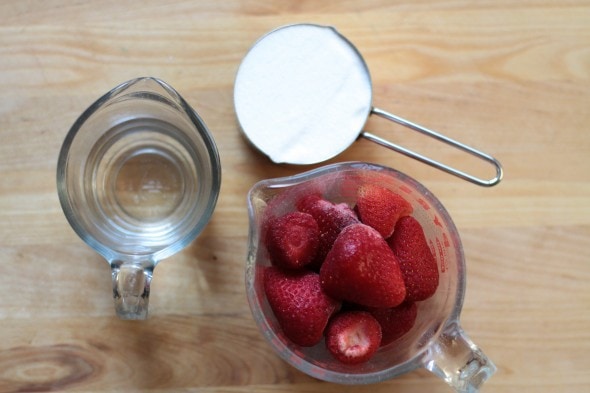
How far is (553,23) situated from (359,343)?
494mm

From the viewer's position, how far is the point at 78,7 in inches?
30.0

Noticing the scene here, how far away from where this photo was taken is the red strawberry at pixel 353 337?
22.7 inches

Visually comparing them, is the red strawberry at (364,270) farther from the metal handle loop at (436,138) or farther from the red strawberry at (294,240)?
the metal handle loop at (436,138)

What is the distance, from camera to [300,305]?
59 centimetres

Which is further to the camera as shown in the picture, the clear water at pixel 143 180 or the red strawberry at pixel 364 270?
the clear water at pixel 143 180

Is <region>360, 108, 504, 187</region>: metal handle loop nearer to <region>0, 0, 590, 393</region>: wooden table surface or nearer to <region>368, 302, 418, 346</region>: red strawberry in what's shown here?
<region>0, 0, 590, 393</region>: wooden table surface

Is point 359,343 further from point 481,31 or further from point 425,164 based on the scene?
point 481,31

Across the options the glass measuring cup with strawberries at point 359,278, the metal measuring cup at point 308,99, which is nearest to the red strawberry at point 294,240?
the glass measuring cup with strawberries at point 359,278

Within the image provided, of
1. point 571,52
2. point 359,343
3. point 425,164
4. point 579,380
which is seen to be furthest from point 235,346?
point 571,52

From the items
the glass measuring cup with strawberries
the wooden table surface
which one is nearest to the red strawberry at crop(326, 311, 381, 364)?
the glass measuring cup with strawberries

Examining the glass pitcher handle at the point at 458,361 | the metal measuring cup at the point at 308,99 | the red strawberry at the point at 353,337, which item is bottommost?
the glass pitcher handle at the point at 458,361

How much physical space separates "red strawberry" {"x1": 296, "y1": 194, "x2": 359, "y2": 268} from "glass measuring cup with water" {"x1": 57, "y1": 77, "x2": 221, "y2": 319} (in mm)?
111

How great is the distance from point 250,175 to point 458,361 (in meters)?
0.32

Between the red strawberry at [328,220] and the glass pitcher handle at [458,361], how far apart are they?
0.48 feet
